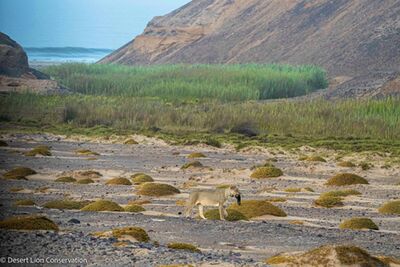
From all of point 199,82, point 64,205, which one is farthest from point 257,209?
point 199,82

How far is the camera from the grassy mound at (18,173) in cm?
3431

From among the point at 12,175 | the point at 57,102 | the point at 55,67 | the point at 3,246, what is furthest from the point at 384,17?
the point at 3,246

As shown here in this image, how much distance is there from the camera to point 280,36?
123125mm

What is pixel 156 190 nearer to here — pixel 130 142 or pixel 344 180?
pixel 344 180

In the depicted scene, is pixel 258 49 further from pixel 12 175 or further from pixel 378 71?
pixel 12 175

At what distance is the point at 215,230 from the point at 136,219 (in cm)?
253

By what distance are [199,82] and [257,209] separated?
6080 centimetres

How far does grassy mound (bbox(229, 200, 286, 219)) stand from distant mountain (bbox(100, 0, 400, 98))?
54.0 metres

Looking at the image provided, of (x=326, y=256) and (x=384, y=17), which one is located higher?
(x=384, y=17)

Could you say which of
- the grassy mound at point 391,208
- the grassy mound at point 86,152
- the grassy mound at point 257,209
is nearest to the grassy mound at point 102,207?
the grassy mound at point 257,209

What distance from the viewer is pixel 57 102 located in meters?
66.8

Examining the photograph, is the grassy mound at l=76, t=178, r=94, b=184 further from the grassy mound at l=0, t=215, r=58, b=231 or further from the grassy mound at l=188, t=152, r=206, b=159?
the grassy mound at l=0, t=215, r=58, b=231

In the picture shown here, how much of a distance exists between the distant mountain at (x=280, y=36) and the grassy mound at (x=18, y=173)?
47179 millimetres

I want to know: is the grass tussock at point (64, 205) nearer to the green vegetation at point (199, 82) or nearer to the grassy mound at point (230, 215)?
the grassy mound at point (230, 215)
